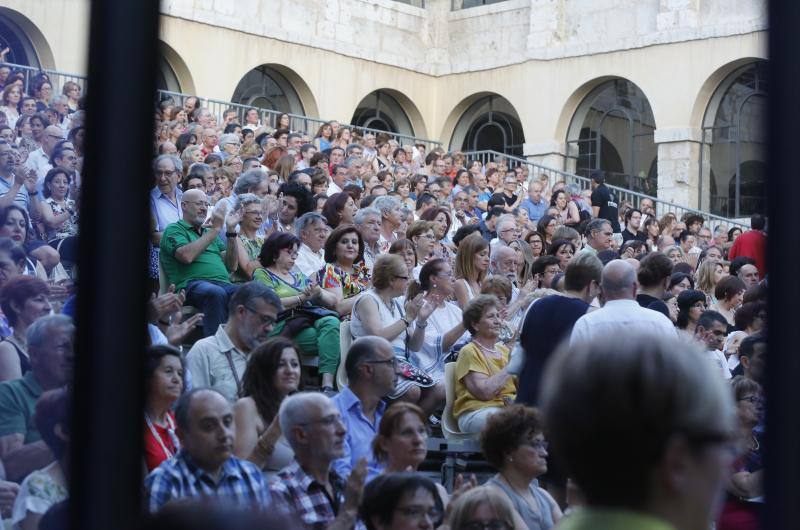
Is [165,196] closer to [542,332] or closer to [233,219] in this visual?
[233,219]

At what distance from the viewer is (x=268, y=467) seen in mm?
4602

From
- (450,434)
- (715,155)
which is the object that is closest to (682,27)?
(715,155)

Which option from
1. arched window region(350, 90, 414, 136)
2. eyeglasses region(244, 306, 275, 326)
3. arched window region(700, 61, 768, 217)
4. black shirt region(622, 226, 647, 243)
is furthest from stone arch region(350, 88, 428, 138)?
eyeglasses region(244, 306, 275, 326)

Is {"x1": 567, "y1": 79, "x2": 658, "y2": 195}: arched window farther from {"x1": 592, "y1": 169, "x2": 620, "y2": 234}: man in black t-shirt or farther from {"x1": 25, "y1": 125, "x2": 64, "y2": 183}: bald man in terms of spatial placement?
{"x1": 25, "y1": 125, "x2": 64, "y2": 183}: bald man

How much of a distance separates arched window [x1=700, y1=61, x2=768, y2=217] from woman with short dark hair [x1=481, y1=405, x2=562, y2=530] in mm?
17048

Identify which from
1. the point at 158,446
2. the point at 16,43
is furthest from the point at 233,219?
the point at 16,43

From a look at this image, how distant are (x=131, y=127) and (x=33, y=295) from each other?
3.80 metres

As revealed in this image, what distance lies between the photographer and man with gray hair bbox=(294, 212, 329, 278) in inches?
309

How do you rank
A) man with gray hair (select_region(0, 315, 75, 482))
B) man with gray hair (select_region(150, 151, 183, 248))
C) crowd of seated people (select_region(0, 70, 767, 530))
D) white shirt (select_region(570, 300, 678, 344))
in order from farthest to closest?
1. man with gray hair (select_region(150, 151, 183, 248))
2. white shirt (select_region(570, 300, 678, 344))
3. crowd of seated people (select_region(0, 70, 767, 530))
4. man with gray hair (select_region(0, 315, 75, 482))

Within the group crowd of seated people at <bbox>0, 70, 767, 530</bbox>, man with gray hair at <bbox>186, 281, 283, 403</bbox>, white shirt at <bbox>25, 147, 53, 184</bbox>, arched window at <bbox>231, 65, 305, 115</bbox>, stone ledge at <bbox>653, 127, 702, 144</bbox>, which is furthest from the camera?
arched window at <bbox>231, 65, 305, 115</bbox>

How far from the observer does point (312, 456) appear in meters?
4.25

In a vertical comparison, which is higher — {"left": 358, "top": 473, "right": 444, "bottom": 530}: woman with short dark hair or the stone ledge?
the stone ledge

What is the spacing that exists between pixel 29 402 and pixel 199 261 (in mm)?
3169

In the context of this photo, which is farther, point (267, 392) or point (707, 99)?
point (707, 99)
